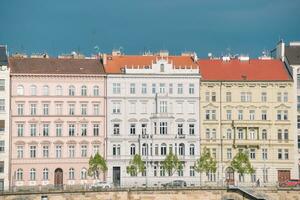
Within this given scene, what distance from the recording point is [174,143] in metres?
92.2

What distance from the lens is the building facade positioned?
307 ft

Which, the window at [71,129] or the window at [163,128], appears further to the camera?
the window at [163,128]

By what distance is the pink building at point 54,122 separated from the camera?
89.6 metres

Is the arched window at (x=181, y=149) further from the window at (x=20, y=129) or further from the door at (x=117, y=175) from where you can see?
the window at (x=20, y=129)

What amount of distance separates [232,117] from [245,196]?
15.7m

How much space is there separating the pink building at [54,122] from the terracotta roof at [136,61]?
6.26 feet

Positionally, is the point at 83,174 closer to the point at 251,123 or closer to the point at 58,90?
the point at 58,90

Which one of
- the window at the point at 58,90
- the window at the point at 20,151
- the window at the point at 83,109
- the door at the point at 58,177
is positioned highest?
A: the window at the point at 58,90

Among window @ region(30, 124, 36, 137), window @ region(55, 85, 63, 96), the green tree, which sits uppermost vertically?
window @ region(55, 85, 63, 96)

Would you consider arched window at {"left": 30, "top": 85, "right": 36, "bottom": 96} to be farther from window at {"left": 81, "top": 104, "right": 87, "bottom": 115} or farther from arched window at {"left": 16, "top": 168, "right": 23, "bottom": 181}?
arched window at {"left": 16, "top": 168, "right": 23, "bottom": 181}

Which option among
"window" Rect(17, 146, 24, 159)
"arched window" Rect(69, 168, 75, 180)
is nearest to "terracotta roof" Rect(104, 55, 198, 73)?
"arched window" Rect(69, 168, 75, 180)

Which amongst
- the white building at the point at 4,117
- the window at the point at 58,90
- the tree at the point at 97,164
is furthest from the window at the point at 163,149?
the white building at the point at 4,117

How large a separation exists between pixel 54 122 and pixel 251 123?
21.2 m

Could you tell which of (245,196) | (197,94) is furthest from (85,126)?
(245,196)
